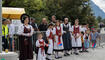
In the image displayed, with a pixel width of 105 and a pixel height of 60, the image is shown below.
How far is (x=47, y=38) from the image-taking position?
12258 mm

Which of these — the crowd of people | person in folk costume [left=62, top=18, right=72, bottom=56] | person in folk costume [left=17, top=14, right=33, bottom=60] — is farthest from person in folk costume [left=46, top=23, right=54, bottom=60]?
person in folk costume [left=17, top=14, right=33, bottom=60]

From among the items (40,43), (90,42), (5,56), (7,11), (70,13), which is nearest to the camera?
(5,56)

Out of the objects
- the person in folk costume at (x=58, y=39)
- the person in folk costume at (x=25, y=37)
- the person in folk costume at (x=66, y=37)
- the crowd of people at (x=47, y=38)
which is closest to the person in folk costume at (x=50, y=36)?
the crowd of people at (x=47, y=38)

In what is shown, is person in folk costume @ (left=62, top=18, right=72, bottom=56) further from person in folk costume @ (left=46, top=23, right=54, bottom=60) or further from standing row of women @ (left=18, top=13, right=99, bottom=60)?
person in folk costume @ (left=46, top=23, right=54, bottom=60)

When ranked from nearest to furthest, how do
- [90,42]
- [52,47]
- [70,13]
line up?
[52,47] < [90,42] < [70,13]

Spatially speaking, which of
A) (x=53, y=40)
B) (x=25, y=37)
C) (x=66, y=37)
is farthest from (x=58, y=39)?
(x=25, y=37)

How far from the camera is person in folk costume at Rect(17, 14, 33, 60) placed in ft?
32.3

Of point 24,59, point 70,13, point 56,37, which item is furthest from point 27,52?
point 70,13

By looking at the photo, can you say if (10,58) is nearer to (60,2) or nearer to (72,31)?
(72,31)

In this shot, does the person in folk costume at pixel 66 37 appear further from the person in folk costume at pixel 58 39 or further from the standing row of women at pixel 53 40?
the person in folk costume at pixel 58 39

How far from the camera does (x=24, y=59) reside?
1009 centimetres

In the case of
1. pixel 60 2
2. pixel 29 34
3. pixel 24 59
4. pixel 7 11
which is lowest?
pixel 24 59

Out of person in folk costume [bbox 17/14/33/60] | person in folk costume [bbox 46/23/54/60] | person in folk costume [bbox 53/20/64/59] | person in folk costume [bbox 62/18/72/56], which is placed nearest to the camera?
person in folk costume [bbox 17/14/33/60]

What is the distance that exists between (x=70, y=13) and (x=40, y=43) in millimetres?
48433
